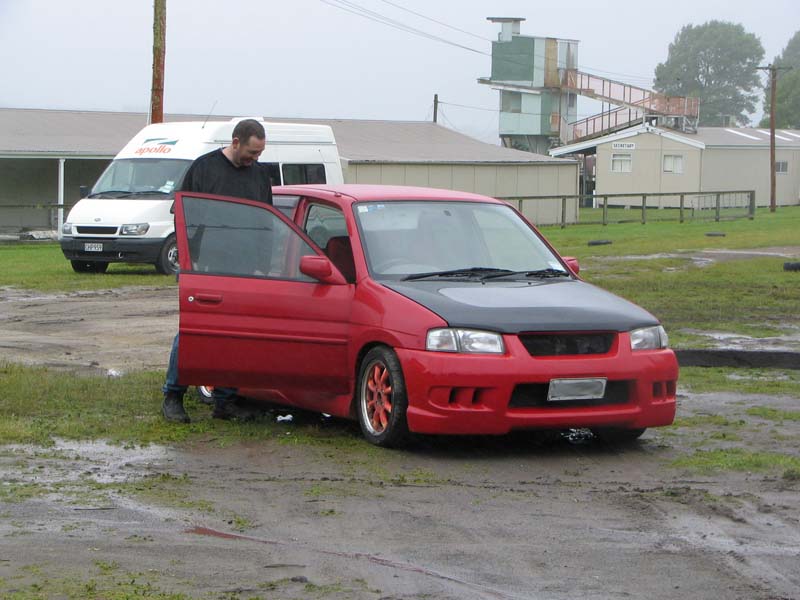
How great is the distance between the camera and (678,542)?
5.69 meters

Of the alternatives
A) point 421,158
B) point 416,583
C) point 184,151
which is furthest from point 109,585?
point 421,158

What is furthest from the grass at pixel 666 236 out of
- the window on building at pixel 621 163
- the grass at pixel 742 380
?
the window on building at pixel 621 163

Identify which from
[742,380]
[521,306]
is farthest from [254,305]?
[742,380]

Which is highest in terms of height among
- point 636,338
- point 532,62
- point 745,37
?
point 745,37

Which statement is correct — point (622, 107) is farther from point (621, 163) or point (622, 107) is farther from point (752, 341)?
point (752, 341)

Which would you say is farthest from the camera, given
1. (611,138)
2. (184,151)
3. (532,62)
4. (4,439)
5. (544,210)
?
(532,62)

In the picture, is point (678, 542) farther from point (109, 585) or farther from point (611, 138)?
point (611, 138)

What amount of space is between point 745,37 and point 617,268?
15034 centimetres

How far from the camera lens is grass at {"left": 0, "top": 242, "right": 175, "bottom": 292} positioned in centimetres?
1995

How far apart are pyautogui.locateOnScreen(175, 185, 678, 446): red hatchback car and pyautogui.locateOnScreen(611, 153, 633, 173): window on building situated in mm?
61419

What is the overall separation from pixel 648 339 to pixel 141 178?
51.5ft

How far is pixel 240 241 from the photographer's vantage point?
844cm

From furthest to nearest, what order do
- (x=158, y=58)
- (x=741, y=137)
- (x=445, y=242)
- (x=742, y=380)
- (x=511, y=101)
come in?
(x=511, y=101) → (x=741, y=137) → (x=158, y=58) → (x=742, y=380) → (x=445, y=242)

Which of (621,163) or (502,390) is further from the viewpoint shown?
(621,163)
